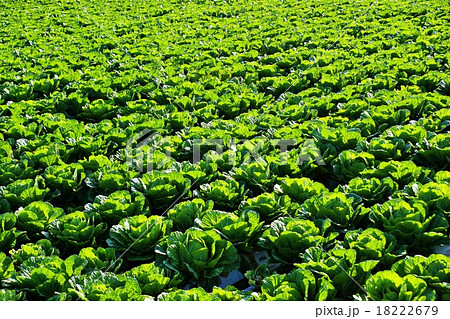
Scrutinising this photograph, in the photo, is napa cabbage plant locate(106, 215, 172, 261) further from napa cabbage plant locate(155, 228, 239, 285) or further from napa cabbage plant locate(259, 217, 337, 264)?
napa cabbage plant locate(259, 217, 337, 264)

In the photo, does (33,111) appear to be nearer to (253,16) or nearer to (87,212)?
(87,212)

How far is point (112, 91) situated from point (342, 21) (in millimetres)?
5131

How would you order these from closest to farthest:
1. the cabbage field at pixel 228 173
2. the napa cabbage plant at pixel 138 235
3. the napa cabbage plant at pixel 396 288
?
the napa cabbage plant at pixel 396 288 → the cabbage field at pixel 228 173 → the napa cabbage plant at pixel 138 235

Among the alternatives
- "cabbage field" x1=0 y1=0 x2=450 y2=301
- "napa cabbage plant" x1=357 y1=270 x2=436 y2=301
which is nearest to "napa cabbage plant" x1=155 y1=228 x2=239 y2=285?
"cabbage field" x1=0 y1=0 x2=450 y2=301

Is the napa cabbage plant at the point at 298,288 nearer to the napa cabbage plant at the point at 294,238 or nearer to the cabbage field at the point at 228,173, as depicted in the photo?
the cabbage field at the point at 228,173

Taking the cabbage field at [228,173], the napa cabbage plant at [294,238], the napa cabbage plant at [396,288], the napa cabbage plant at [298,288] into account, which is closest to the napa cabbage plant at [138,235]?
the cabbage field at [228,173]

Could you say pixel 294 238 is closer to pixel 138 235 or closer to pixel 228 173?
pixel 138 235

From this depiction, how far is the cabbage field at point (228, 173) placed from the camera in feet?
7.88

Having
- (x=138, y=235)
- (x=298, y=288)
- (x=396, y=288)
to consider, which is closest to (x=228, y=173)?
(x=138, y=235)

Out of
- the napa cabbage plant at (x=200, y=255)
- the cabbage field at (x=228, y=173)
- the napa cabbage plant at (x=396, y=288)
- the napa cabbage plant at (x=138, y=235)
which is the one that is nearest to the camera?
the napa cabbage plant at (x=396, y=288)

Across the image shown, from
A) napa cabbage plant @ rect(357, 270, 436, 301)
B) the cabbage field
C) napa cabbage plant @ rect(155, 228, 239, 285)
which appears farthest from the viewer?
napa cabbage plant @ rect(155, 228, 239, 285)

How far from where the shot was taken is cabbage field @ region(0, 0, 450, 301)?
2.40m

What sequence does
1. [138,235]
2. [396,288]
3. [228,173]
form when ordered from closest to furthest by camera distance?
[396,288] → [138,235] → [228,173]

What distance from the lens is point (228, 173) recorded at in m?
3.46
